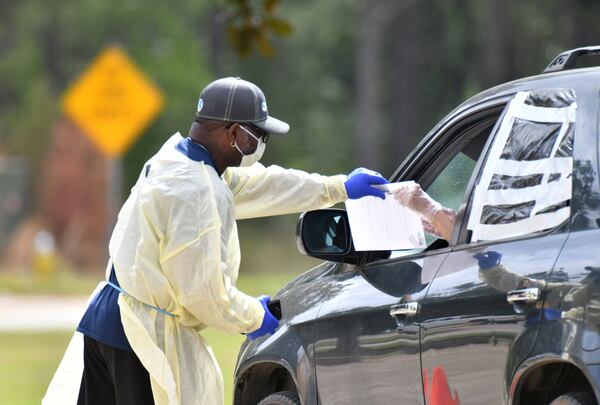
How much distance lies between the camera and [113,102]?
21172 mm

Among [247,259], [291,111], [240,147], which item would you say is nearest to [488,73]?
[247,259]

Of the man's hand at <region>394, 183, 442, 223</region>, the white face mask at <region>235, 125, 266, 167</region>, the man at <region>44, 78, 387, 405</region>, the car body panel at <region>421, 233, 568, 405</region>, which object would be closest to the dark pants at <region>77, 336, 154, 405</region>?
the man at <region>44, 78, 387, 405</region>

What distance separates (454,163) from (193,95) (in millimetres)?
32756

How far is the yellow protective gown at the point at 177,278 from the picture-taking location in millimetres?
5809

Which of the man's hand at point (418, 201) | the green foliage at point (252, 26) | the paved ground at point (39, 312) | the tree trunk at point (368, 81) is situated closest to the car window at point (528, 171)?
the man's hand at point (418, 201)

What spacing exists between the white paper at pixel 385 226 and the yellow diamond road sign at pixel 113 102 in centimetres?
1484

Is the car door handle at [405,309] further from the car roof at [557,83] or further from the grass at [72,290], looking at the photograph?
the grass at [72,290]

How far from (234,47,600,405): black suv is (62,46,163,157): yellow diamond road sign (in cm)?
1465

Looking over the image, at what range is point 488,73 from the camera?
106ft

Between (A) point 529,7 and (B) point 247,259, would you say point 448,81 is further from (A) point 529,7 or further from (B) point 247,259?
(B) point 247,259

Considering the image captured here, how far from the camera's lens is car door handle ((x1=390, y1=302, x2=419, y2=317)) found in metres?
5.20

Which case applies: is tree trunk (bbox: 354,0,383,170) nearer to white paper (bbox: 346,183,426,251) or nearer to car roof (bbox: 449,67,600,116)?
white paper (bbox: 346,183,426,251)

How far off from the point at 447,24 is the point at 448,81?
1990 mm

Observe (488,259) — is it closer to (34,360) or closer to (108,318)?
(108,318)
